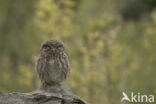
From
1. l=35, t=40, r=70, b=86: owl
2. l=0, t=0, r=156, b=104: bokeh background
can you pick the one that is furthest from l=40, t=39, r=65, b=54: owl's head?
l=0, t=0, r=156, b=104: bokeh background

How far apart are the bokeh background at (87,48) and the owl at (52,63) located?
272 inches

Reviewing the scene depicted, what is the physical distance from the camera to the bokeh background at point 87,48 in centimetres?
1772

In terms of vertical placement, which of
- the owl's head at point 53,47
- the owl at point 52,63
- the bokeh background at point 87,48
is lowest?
the owl at point 52,63

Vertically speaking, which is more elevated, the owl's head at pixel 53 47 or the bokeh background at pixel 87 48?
the bokeh background at pixel 87 48

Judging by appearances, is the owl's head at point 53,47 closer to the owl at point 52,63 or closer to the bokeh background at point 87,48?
the owl at point 52,63

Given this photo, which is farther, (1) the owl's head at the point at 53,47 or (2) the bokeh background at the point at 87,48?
(2) the bokeh background at the point at 87,48

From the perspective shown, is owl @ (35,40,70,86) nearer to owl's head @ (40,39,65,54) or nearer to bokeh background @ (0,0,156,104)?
owl's head @ (40,39,65,54)

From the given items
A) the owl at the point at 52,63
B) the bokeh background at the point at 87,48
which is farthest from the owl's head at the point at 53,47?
the bokeh background at the point at 87,48

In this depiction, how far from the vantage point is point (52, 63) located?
33.0 ft

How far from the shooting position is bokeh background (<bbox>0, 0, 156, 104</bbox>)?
17.7m

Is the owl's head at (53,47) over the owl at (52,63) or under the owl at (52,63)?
over

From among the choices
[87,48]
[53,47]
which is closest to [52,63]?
[53,47]

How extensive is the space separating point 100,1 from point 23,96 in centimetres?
1661

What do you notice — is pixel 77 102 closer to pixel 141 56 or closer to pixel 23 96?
pixel 23 96
